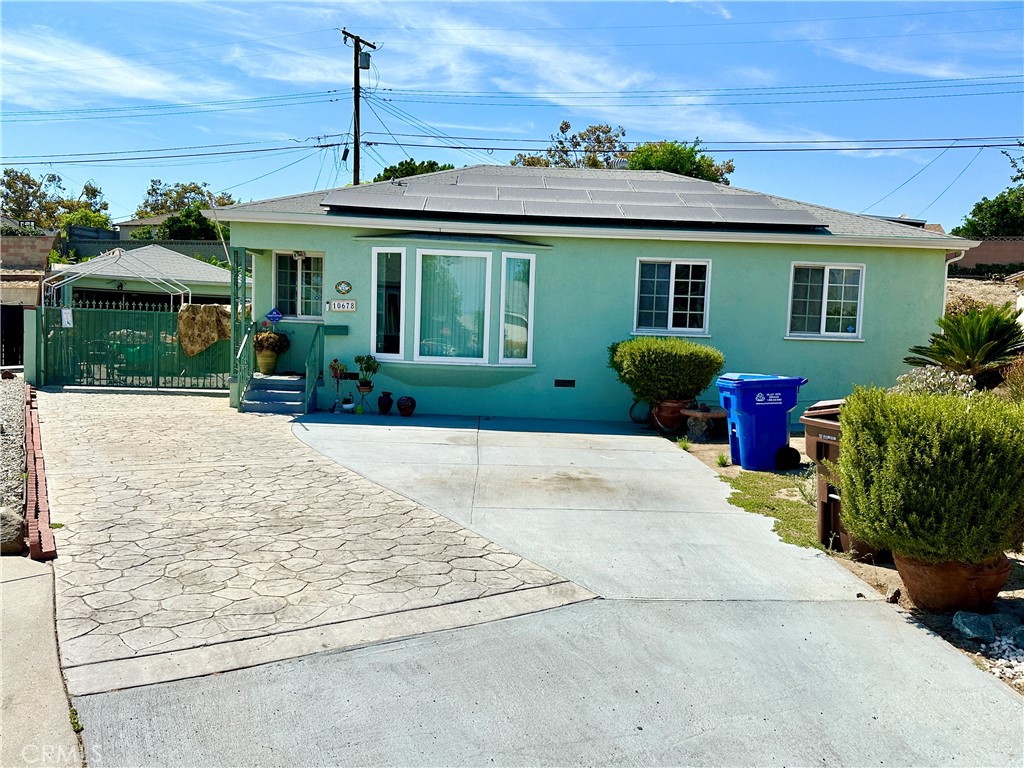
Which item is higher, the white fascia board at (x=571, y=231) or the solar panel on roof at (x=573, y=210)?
the solar panel on roof at (x=573, y=210)

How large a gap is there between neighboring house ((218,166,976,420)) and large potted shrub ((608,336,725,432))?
1560 mm

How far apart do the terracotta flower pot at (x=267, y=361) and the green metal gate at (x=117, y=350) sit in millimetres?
1704

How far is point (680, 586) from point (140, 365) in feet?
46.1

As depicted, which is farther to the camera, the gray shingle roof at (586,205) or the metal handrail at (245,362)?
the gray shingle roof at (586,205)

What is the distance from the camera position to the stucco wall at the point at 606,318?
44.8 ft

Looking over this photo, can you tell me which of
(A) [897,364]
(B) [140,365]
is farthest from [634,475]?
(B) [140,365]

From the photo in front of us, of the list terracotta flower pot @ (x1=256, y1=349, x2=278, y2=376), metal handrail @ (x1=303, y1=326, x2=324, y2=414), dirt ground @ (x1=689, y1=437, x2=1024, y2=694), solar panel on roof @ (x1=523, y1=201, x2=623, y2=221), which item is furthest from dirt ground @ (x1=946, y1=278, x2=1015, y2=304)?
dirt ground @ (x1=689, y1=437, x2=1024, y2=694)

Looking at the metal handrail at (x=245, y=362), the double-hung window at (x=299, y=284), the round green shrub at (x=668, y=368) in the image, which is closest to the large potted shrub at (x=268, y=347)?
the metal handrail at (x=245, y=362)

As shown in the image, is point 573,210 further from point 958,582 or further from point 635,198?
point 958,582

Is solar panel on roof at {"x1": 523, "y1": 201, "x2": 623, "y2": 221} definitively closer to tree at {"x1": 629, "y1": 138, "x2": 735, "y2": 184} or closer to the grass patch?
the grass patch

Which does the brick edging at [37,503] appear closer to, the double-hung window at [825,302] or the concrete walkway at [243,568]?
the concrete walkway at [243,568]

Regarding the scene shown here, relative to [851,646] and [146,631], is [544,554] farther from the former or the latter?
[146,631]

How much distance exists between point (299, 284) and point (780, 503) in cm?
1098

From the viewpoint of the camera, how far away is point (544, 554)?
5.99 m
